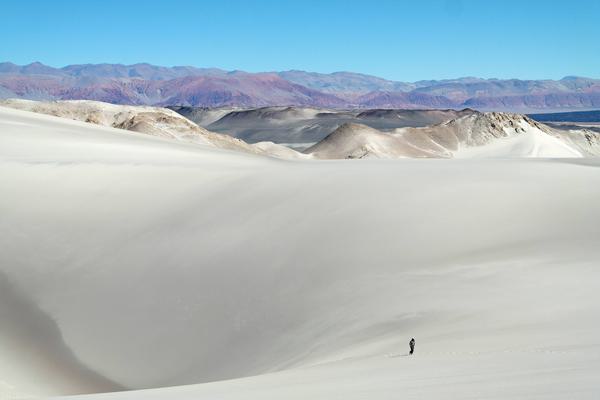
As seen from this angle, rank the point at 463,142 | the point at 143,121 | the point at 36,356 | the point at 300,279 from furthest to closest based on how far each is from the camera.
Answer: the point at 463,142 < the point at 143,121 < the point at 300,279 < the point at 36,356

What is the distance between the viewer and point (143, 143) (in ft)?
88.6

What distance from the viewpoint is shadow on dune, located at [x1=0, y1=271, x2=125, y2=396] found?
12.0 m

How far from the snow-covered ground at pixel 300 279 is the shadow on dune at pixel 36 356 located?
0.04m

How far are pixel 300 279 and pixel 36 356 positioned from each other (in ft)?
16.2

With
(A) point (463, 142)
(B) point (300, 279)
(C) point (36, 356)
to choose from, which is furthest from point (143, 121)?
(B) point (300, 279)

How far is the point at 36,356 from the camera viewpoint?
12.9 metres

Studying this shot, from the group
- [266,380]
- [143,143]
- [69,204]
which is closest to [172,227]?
[69,204]

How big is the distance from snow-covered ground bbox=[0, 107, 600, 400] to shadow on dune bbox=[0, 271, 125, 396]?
0.13 ft

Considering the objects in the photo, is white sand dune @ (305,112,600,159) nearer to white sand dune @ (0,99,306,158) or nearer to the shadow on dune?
white sand dune @ (0,99,306,158)

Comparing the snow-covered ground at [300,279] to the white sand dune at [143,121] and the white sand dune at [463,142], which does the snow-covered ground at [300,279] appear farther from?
the white sand dune at [463,142]

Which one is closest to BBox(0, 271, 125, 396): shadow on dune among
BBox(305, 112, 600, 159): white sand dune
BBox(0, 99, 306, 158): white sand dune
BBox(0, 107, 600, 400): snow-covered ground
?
BBox(0, 107, 600, 400): snow-covered ground

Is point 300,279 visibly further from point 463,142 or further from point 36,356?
point 463,142

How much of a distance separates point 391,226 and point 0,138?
14787 millimetres

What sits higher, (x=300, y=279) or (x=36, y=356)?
(x=300, y=279)
